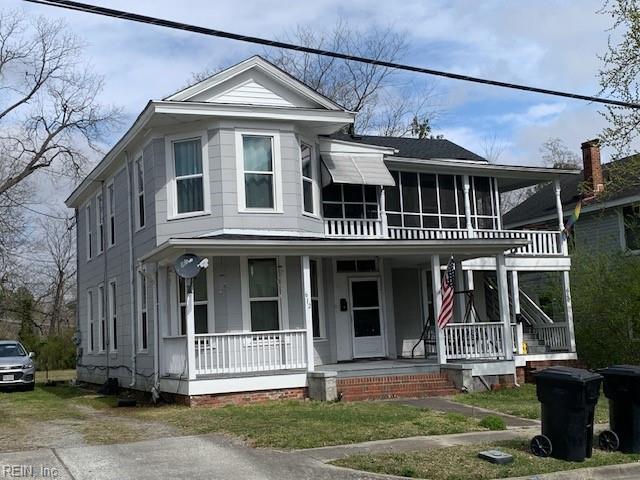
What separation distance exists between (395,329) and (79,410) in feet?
27.8

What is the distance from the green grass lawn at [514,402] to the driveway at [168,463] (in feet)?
18.3

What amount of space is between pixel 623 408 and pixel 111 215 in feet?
52.1

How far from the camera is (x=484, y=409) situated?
1391 cm

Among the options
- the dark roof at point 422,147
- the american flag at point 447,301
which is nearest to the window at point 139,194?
the dark roof at point 422,147

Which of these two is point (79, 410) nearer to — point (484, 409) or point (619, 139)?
point (484, 409)

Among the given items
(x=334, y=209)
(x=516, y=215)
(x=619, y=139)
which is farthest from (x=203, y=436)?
(x=516, y=215)

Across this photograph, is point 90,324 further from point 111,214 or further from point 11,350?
point 111,214

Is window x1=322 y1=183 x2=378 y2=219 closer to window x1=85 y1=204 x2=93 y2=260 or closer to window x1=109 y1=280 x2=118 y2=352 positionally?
window x1=109 y1=280 x2=118 y2=352

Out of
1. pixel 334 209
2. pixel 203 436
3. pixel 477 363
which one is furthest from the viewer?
pixel 334 209

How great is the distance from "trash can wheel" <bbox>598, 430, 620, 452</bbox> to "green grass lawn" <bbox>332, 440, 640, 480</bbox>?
139 millimetres

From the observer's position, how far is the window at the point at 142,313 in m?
18.5

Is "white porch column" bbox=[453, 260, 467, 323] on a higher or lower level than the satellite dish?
lower

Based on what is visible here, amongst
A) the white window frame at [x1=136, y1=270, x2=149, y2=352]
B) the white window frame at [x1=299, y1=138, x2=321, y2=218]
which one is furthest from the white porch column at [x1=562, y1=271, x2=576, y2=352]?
the white window frame at [x1=136, y1=270, x2=149, y2=352]

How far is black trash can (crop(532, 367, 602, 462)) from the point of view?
29.6 feet
